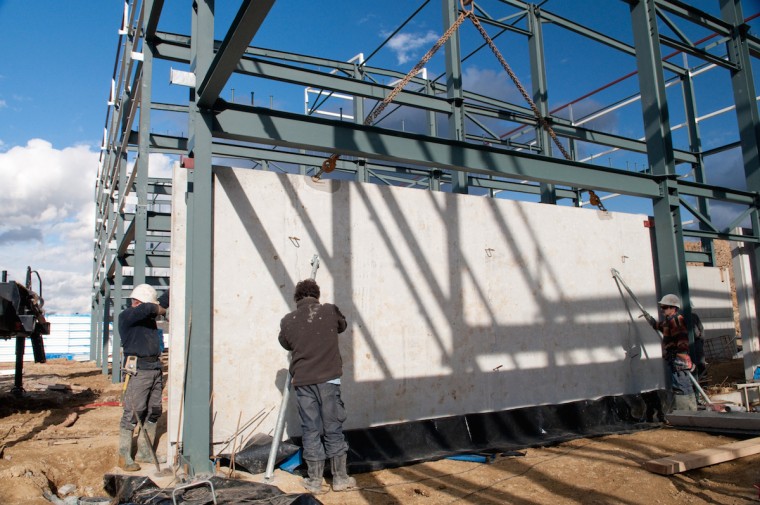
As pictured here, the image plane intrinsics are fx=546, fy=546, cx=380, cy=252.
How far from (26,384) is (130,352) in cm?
890

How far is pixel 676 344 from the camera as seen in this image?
25.2 ft

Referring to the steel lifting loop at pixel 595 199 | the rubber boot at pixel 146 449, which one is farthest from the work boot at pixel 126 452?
the steel lifting loop at pixel 595 199

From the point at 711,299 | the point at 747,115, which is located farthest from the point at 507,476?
the point at 711,299

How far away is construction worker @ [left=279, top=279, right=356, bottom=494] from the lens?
15.8ft

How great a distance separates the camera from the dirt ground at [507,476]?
4531 millimetres

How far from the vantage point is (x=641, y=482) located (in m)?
4.85

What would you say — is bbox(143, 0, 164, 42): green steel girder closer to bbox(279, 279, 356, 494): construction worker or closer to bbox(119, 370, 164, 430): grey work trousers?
bbox(119, 370, 164, 430): grey work trousers

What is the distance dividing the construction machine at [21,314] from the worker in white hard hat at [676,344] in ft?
31.6

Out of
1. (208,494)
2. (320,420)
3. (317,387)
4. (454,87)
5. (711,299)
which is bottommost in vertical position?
(208,494)

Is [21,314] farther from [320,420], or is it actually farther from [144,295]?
[320,420]

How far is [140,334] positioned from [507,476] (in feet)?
13.2

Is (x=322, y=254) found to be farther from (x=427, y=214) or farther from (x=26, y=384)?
(x=26, y=384)

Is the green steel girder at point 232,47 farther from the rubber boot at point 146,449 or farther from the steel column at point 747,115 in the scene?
the steel column at point 747,115

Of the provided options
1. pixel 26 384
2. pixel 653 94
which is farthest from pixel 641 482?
pixel 26 384
